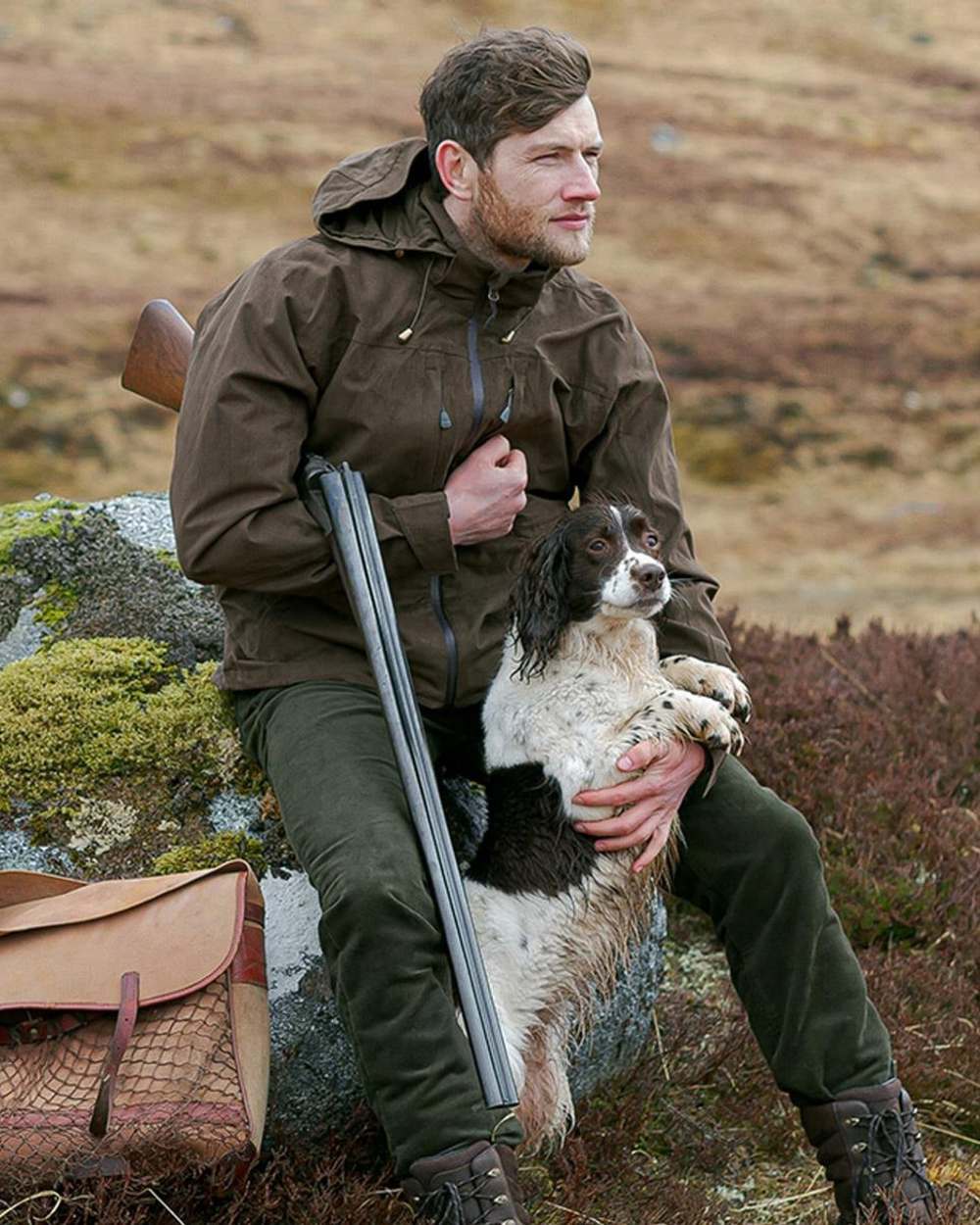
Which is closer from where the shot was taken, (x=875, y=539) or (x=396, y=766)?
(x=396, y=766)

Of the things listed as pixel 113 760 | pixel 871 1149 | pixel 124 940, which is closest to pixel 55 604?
pixel 113 760

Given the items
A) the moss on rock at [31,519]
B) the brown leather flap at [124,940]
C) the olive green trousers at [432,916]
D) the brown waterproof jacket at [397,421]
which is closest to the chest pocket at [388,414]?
the brown waterproof jacket at [397,421]

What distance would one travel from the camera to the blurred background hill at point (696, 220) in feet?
86.4

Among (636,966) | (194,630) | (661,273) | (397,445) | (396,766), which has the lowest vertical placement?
(661,273)

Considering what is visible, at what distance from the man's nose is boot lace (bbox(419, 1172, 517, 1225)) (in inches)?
100

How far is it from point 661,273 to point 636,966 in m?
33.3

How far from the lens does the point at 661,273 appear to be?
1460 inches

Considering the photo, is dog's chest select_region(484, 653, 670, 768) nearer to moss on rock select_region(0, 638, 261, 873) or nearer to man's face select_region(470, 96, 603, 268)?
moss on rock select_region(0, 638, 261, 873)

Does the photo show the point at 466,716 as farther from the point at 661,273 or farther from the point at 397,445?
the point at 661,273

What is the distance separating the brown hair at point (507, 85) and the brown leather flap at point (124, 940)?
2074mm

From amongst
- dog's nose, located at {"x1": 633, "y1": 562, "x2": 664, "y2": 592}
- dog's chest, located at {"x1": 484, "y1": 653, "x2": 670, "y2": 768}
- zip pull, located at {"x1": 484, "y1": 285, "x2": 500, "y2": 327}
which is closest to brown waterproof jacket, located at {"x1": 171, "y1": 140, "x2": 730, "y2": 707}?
zip pull, located at {"x1": 484, "y1": 285, "x2": 500, "y2": 327}

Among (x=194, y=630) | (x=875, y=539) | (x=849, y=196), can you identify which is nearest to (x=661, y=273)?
(x=849, y=196)

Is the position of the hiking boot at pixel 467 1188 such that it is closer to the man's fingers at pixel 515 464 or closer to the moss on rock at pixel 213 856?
the moss on rock at pixel 213 856

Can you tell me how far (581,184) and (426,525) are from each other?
102 centimetres
